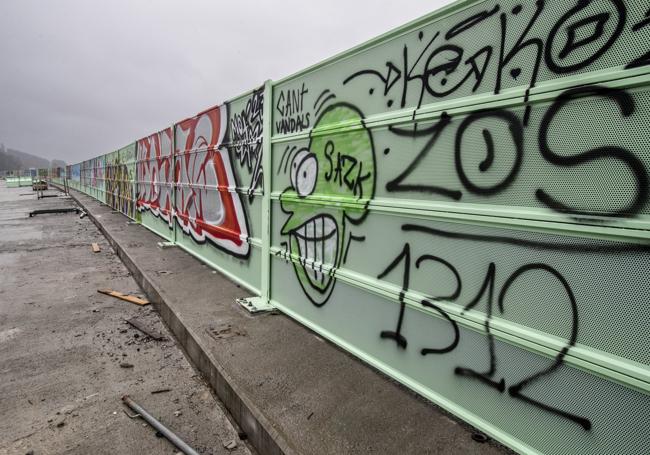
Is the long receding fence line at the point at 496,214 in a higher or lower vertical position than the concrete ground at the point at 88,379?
higher

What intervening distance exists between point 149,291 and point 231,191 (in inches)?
75.3

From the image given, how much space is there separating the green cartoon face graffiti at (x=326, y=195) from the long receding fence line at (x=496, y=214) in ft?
0.06

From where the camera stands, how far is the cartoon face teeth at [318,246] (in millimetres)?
3266

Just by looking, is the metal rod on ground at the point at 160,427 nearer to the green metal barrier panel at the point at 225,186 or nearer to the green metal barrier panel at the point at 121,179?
the green metal barrier panel at the point at 225,186

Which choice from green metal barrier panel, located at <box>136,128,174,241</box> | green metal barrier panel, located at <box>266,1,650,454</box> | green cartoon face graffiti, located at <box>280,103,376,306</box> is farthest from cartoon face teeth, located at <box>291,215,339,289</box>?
green metal barrier panel, located at <box>136,128,174,241</box>

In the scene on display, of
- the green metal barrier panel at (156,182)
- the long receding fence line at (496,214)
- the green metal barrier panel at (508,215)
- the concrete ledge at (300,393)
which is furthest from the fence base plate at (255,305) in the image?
the green metal barrier panel at (156,182)

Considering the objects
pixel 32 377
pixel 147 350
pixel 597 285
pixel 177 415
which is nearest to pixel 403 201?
pixel 597 285

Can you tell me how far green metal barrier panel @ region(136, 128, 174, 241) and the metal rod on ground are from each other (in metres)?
5.79

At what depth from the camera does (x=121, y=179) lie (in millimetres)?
13586

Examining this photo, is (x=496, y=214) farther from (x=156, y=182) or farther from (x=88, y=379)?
(x=156, y=182)

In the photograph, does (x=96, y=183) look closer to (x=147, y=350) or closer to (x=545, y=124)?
(x=147, y=350)

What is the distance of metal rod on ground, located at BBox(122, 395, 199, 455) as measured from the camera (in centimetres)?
228

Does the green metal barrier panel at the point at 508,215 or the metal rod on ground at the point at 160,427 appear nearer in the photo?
the green metal barrier panel at the point at 508,215

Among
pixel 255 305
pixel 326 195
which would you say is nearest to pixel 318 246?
pixel 326 195
